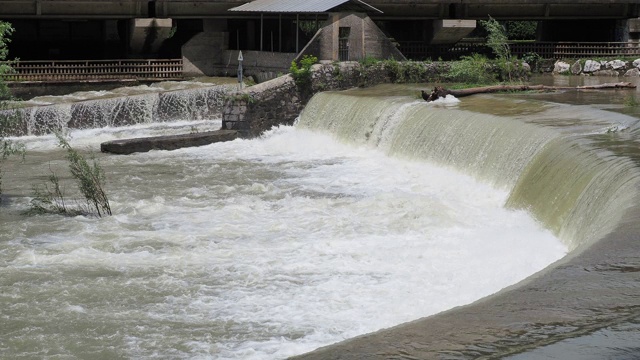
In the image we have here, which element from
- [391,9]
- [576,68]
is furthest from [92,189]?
[576,68]

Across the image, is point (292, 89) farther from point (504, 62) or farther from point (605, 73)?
point (605, 73)

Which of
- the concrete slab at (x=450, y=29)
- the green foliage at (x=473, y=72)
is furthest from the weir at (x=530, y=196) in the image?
the concrete slab at (x=450, y=29)

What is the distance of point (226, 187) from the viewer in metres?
18.8

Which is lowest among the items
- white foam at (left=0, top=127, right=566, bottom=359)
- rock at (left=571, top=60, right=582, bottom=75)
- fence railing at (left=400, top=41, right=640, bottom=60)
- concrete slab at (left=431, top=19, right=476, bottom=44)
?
white foam at (left=0, top=127, right=566, bottom=359)

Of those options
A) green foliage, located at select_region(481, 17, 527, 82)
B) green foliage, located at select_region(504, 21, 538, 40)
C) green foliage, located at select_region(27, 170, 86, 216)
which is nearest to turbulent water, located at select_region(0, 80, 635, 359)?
green foliage, located at select_region(27, 170, 86, 216)

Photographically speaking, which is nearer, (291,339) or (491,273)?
(291,339)

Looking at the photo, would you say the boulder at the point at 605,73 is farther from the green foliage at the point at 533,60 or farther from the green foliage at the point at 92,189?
the green foliage at the point at 92,189

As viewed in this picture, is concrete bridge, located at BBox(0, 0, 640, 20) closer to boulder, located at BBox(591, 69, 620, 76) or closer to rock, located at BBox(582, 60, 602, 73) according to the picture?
rock, located at BBox(582, 60, 602, 73)

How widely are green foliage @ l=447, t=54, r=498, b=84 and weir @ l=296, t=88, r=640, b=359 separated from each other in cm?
375

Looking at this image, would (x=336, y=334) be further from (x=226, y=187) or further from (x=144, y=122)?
(x=144, y=122)

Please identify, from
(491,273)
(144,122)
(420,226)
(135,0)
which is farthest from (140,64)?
(491,273)

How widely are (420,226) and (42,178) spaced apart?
8.70 m

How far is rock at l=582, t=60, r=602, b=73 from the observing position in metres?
31.5

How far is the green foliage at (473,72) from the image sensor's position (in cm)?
2661
